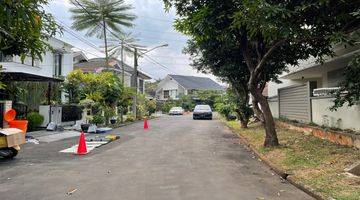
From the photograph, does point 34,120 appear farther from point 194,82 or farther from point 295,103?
point 194,82

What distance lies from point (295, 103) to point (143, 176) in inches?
508

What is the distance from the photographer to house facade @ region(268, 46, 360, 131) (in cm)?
1403

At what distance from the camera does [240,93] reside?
2650 centimetres

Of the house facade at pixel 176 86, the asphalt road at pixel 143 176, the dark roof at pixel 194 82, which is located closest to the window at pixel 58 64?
the asphalt road at pixel 143 176

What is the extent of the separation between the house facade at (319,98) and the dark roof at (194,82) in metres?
56.0

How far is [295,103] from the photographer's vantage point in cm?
2070

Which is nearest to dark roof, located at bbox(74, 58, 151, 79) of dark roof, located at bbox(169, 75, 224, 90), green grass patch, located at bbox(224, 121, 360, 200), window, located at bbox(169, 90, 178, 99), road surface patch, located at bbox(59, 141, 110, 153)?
window, located at bbox(169, 90, 178, 99)

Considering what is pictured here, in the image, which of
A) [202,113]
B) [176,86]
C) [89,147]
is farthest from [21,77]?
[176,86]

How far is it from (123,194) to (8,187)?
2.59m

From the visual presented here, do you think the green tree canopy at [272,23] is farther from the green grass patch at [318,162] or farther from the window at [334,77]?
the window at [334,77]

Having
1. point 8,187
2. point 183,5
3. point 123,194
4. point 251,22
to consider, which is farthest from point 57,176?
point 183,5

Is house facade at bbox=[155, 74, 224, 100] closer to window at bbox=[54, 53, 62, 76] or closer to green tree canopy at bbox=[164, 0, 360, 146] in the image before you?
window at bbox=[54, 53, 62, 76]

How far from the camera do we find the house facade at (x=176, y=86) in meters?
81.4

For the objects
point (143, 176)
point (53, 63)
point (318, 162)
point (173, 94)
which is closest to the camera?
point (143, 176)
